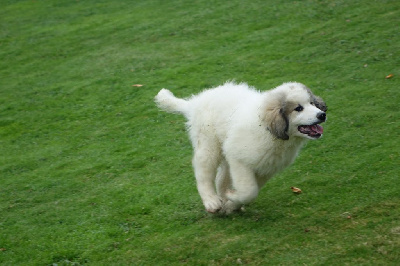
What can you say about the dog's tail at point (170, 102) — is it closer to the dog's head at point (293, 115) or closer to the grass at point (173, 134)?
the grass at point (173, 134)

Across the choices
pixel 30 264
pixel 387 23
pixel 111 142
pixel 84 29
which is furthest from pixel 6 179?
pixel 387 23

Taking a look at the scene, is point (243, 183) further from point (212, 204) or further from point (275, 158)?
point (212, 204)

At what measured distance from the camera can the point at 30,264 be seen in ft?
19.3

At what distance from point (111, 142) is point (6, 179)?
67.9 inches

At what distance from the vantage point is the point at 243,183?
584 cm

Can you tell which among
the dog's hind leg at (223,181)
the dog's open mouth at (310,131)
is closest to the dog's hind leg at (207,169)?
the dog's hind leg at (223,181)

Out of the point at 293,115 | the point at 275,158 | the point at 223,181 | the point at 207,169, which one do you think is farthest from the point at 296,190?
the point at 293,115

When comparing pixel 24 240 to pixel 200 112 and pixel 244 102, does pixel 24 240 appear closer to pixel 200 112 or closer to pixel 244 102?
pixel 200 112

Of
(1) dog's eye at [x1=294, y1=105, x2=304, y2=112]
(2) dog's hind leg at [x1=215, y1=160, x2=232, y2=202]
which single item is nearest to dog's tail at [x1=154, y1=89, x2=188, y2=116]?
(2) dog's hind leg at [x1=215, y1=160, x2=232, y2=202]

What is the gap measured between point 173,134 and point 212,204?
2.94 metres

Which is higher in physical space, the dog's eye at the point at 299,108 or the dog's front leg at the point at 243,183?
the dog's eye at the point at 299,108

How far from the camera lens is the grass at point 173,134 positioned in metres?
5.79

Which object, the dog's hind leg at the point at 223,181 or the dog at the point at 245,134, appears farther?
the dog's hind leg at the point at 223,181

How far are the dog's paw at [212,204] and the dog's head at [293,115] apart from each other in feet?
3.66
